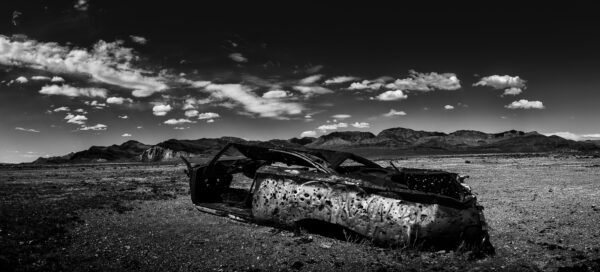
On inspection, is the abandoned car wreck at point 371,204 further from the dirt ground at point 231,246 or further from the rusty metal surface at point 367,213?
the dirt ground at point 231,246

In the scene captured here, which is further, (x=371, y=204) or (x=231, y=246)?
(x=231, y=246)

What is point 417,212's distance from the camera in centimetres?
400

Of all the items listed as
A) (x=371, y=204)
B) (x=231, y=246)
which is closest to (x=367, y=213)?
(x=371, y=204)

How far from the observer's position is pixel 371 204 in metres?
4.22

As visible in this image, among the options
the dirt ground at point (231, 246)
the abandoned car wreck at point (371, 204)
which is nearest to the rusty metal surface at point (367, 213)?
the abandoned car wreck at point (371, 204)

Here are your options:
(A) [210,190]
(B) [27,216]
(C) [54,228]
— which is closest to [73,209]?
(B) [27,216]

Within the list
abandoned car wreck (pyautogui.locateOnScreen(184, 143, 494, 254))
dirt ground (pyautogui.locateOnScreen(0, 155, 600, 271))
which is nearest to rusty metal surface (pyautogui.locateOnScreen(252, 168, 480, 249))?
abandoned car wreck (pyautogui.locateOnScreen(184, 143, 494, 254))

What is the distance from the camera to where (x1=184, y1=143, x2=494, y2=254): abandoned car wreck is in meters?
4.04

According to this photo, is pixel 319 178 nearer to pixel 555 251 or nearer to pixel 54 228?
pixel 555 251

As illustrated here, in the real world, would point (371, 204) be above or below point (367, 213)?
above

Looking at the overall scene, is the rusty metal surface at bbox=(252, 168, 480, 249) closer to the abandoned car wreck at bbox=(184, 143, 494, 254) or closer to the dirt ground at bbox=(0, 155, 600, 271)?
the abandoned car wreck at bbox=(184, 143, 494, 254)

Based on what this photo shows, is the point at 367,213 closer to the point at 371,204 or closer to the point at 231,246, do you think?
the point at 371,204

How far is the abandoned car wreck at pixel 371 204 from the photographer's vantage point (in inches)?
159

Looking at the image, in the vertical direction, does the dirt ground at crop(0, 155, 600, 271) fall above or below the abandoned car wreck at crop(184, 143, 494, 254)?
below
